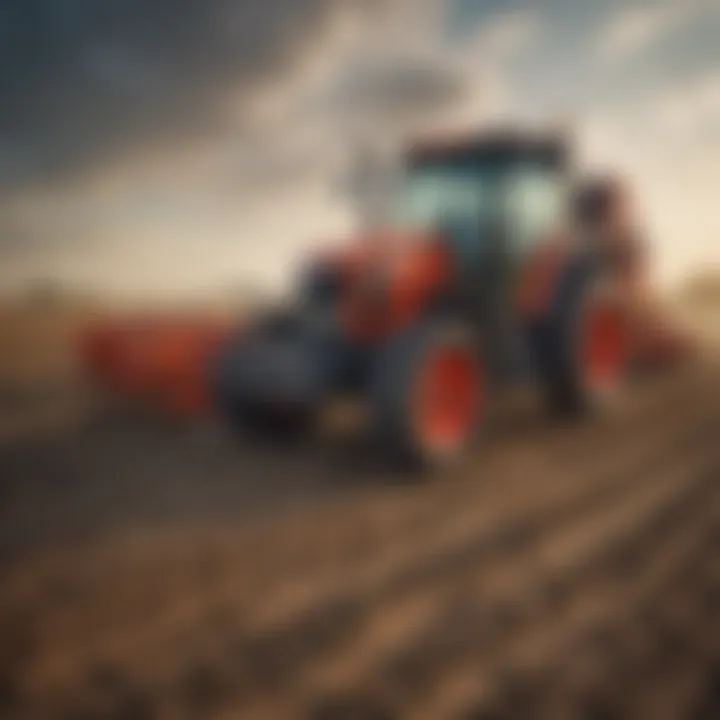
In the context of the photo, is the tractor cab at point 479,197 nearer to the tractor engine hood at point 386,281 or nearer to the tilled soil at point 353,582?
the tractor engine hood at point 386,281

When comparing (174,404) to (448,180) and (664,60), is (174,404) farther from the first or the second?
(664,60)

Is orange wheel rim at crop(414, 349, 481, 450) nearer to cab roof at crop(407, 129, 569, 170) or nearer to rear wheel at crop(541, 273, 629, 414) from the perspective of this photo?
rear wheel at crop(541, 273, 629, 414)

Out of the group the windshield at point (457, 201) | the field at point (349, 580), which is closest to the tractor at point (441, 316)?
the windshield at point (457, 201)

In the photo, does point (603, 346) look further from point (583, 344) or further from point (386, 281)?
point (386, 281)

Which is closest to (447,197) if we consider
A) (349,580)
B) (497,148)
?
(497,148)

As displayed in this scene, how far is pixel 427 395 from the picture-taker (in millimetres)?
2424

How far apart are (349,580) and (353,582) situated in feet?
0.04

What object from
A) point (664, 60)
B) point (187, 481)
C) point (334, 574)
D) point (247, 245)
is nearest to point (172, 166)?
point (247, 245)

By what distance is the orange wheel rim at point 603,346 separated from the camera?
295 cm

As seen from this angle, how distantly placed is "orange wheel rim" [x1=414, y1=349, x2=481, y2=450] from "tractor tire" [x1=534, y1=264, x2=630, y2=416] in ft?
1.21

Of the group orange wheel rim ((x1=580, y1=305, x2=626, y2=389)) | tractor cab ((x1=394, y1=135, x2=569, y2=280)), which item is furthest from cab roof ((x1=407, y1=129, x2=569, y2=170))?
orange wheel rim ((x1=580, y1=305, x2=626, y2=389))

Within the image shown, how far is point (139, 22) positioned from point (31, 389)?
1.19m

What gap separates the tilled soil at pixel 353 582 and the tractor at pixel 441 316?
0.19 m

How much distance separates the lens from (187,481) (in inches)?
90.6
